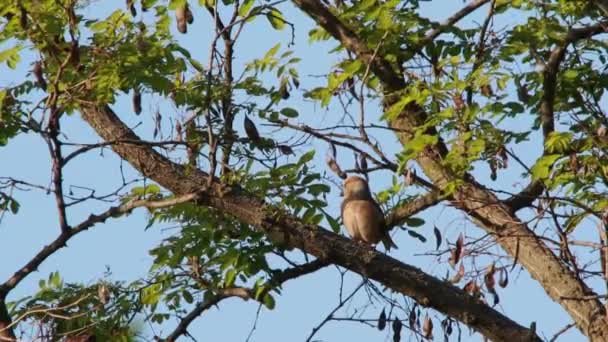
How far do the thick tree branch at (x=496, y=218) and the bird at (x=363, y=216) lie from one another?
59cm

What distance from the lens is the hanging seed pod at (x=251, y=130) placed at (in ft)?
26.3

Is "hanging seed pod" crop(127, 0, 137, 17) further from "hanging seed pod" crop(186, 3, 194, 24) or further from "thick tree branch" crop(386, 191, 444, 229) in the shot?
"thick tree branch" crop(386, 191, 444, 229)

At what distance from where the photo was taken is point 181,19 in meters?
8.19

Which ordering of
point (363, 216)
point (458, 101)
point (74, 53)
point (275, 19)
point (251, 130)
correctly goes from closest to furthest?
point (74, 53), point (251, 130), point (275, 19), point (458, 101), point (363, 216)

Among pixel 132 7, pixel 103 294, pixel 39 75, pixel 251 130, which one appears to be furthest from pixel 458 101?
pixel 39 75

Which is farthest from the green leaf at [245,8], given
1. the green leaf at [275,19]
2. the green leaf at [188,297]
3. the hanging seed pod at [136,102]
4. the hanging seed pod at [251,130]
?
the green leaf at [188,297]

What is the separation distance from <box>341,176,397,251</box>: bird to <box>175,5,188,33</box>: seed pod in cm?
220

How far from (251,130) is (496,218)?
6.34 ft

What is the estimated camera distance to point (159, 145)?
7371 mm

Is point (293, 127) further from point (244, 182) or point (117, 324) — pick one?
point (117, 324)

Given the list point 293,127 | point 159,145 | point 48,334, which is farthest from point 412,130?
point 48,334

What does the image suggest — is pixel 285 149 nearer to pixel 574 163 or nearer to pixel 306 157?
pixel 306 157

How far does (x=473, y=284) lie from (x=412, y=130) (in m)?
1.27

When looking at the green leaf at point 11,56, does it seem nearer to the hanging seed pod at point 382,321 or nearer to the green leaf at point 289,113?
the green leaf at point 289,113
